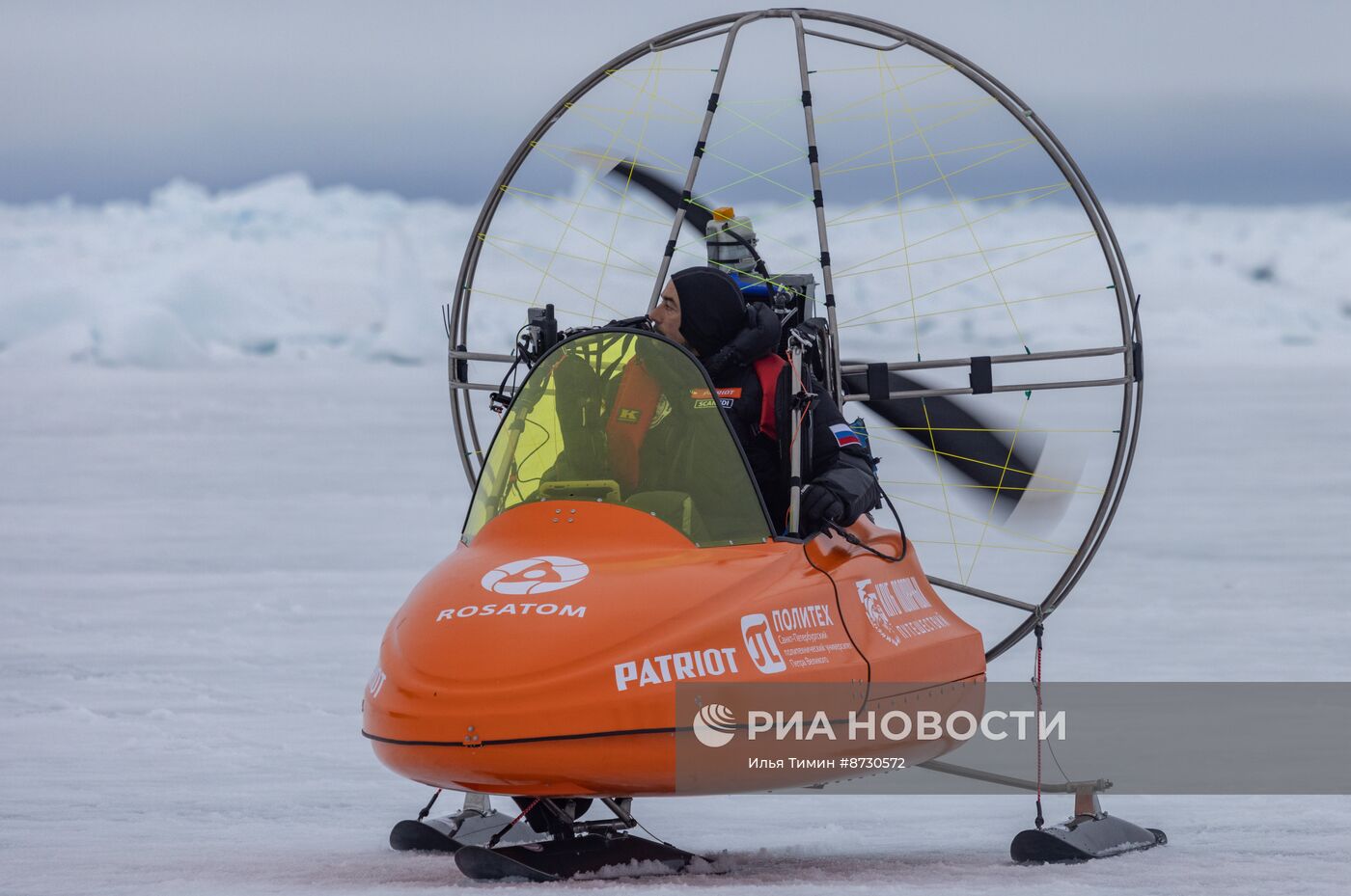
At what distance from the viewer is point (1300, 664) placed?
1041cm

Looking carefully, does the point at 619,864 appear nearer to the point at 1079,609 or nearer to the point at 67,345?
the point at 1079,609

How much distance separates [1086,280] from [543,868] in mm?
48333


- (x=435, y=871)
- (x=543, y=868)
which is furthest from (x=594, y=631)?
(x=435, y=871)

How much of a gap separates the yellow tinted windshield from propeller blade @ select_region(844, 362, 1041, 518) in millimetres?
1822

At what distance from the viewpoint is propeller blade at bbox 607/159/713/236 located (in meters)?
7.84

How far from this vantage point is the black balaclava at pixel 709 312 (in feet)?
19.5

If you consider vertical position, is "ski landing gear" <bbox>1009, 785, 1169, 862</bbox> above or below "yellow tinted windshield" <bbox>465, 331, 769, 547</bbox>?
below

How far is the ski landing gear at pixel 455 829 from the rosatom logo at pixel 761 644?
1376mm

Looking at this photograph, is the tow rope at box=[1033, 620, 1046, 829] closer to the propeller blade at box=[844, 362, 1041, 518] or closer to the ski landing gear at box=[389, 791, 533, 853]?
the propeller blade at box=[844, 362, 1041, 518]

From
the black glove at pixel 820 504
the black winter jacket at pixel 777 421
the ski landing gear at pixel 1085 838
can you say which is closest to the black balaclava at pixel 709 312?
the black winter jacket at pixel 777 421

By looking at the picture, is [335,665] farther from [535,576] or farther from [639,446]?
[535,576]

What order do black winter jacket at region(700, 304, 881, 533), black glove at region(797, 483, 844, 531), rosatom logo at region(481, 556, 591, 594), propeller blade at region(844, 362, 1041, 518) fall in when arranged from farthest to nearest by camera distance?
propeller blade at region(844, 362, 1041, 518) → black winter jacket at region(700, 304, 881, 533) → black glove at region(797, 483, 844, 531) → rosatom logo at region(481, 556, 591, 594)

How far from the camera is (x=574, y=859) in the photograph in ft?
16.9

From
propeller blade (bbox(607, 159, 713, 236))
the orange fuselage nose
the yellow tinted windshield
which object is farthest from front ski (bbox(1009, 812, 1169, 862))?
propeller blade (bbox(607, 159, 713, 236))
